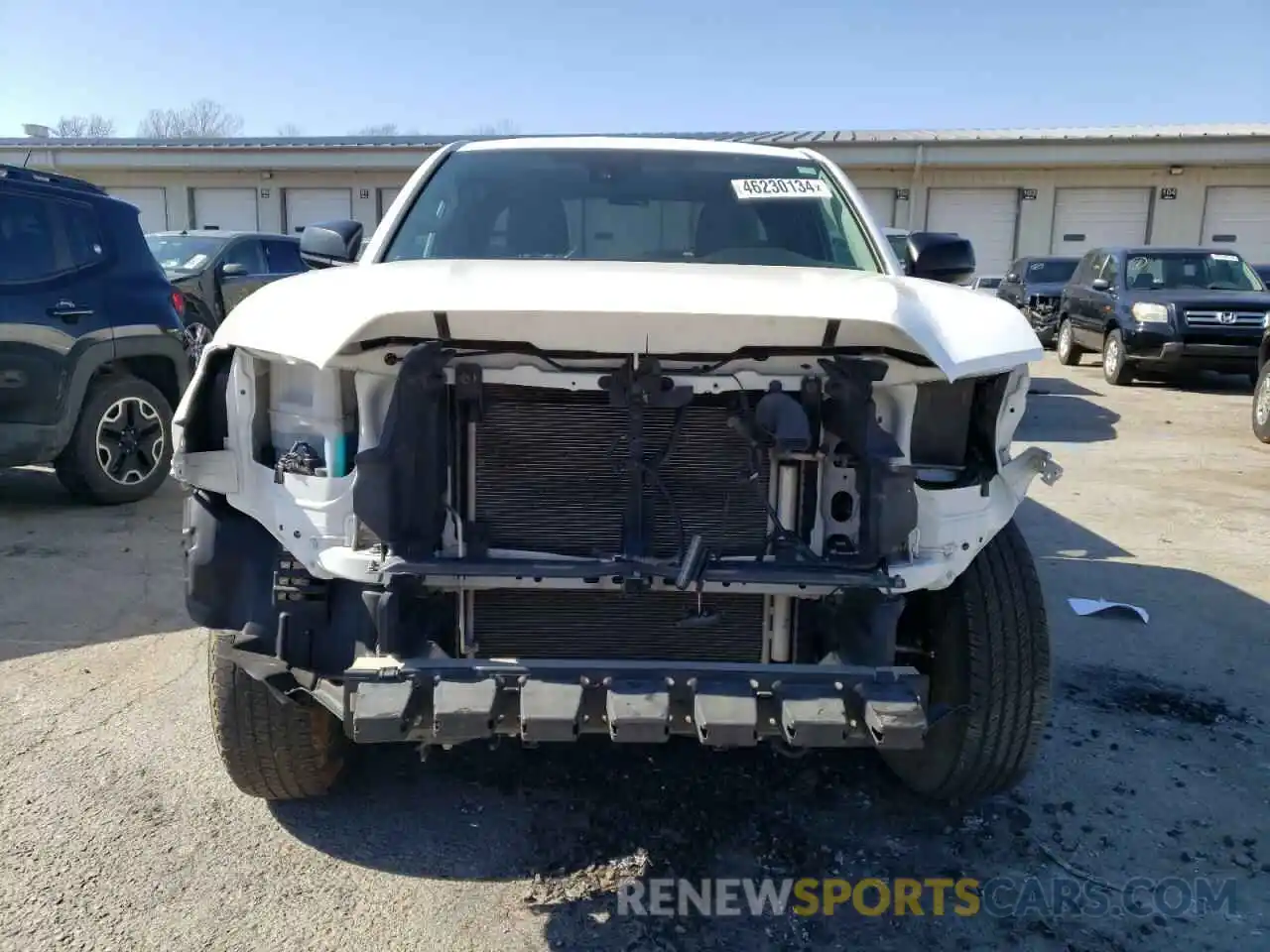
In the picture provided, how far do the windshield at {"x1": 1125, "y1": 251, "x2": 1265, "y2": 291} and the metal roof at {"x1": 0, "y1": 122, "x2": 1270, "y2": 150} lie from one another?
1046 centimetres

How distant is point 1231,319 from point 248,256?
12072 mm

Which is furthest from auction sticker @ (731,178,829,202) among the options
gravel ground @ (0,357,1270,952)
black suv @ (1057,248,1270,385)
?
black suv @ (1057,248,1270,385)

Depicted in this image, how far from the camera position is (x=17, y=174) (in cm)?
583

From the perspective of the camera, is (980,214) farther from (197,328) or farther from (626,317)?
(626,317)

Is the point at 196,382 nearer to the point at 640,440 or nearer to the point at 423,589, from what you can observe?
Answer: the point at 423,589

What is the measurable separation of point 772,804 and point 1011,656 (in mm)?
830

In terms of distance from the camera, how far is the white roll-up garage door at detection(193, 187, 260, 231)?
27766 mm

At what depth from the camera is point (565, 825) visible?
9.38 feet

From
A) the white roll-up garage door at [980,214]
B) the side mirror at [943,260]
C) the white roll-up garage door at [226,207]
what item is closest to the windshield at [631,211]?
the side mirror at [943,260]

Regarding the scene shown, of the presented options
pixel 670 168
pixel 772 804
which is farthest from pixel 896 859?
pixel 670 168

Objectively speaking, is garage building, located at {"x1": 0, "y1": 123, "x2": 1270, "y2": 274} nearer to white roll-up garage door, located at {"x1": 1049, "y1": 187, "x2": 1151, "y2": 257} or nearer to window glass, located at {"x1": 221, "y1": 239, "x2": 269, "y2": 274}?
white roll-up garage door, located at {"x1": 1049, "y1": 187, "x2": 1151, "y2": 257}

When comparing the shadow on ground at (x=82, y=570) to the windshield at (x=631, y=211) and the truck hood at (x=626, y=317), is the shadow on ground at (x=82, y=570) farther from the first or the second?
the truck hood at (x=626, y=317)

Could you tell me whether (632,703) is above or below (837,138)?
below

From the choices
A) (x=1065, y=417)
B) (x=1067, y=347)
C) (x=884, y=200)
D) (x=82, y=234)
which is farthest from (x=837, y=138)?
(x=82, y=234)
